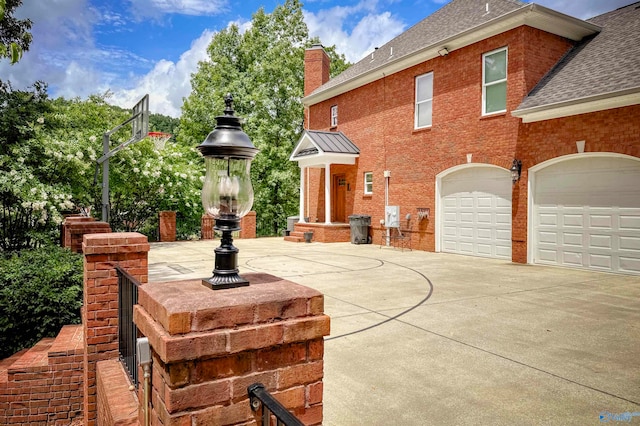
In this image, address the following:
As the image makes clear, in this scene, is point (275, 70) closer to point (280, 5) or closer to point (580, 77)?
point (280, 5)

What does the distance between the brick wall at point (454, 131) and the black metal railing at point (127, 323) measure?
10120mm

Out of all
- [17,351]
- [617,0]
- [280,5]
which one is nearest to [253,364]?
[17,351]

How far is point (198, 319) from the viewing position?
1518 millimetres

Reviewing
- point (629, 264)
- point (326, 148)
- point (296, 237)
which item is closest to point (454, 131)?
point (326, 148)

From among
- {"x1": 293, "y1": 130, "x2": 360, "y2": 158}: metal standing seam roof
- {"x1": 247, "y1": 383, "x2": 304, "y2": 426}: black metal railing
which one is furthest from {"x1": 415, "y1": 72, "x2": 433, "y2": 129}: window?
{"x1": 247, "y1": 383, "x2": 304, "y2": 426}: black metal railing

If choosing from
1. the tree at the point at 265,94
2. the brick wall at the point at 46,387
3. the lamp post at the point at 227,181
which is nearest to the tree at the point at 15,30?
the brick wall at the point at 46,387

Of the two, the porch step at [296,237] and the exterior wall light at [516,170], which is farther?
the porch step at [296,237]

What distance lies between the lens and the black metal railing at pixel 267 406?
4.34ft

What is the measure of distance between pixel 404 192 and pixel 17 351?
12.3 meters

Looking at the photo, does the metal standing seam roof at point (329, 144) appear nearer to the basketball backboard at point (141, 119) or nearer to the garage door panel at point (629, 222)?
the basketball backboard at point (141, 119)

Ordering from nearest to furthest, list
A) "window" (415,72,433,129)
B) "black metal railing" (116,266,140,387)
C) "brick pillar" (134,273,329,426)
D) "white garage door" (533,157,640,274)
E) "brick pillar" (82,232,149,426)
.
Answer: "brick pillar" (134,273,329,426) < "black metal railing" (116,266,140,387) < "brick pillar" (82,232,149,426) < "white garage door" (533,157,640,274) < "window" (415,72,433,129)

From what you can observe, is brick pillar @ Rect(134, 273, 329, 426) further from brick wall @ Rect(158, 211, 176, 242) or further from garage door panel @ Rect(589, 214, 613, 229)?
brick wall @ Rect(158, 211, 176, 242)

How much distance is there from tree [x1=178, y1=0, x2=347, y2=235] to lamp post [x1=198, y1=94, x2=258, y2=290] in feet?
74.5

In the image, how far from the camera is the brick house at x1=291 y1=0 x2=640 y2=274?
959 centimetres
